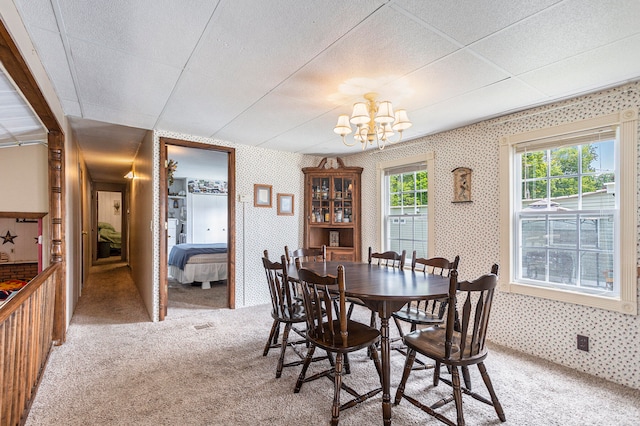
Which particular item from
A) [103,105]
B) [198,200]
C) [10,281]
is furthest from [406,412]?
[198,200]

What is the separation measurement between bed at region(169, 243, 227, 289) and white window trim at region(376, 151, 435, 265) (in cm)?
289

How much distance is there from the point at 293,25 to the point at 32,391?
2854mm

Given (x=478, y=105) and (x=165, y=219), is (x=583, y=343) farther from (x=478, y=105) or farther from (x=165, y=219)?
(x=165, y=219)

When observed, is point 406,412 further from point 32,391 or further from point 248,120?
point 248,120

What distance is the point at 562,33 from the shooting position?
5.83 ft

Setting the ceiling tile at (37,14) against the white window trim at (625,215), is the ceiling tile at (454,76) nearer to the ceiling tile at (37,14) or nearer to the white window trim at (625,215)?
the white window trim at (625,215)

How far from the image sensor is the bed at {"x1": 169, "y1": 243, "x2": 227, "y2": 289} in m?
5.51

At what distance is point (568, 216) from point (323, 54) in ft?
8.42

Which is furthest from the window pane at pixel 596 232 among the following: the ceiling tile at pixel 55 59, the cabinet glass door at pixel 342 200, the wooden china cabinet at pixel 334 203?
the ceiling tile at pixel 55 59

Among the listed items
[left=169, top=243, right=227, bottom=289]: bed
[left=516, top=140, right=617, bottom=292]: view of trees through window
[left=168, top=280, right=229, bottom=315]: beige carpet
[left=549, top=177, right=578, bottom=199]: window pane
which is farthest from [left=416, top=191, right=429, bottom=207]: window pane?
[left=169, top=243, right=227, bottom=289]: bed

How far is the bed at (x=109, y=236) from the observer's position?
9.81 meters

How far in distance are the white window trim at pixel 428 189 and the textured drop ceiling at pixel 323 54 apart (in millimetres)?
825

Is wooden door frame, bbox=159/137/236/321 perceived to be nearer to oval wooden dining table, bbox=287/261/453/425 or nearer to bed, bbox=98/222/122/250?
oval wooden dining table, bbox=287/261/453/425

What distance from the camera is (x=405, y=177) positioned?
4410 millimetres
